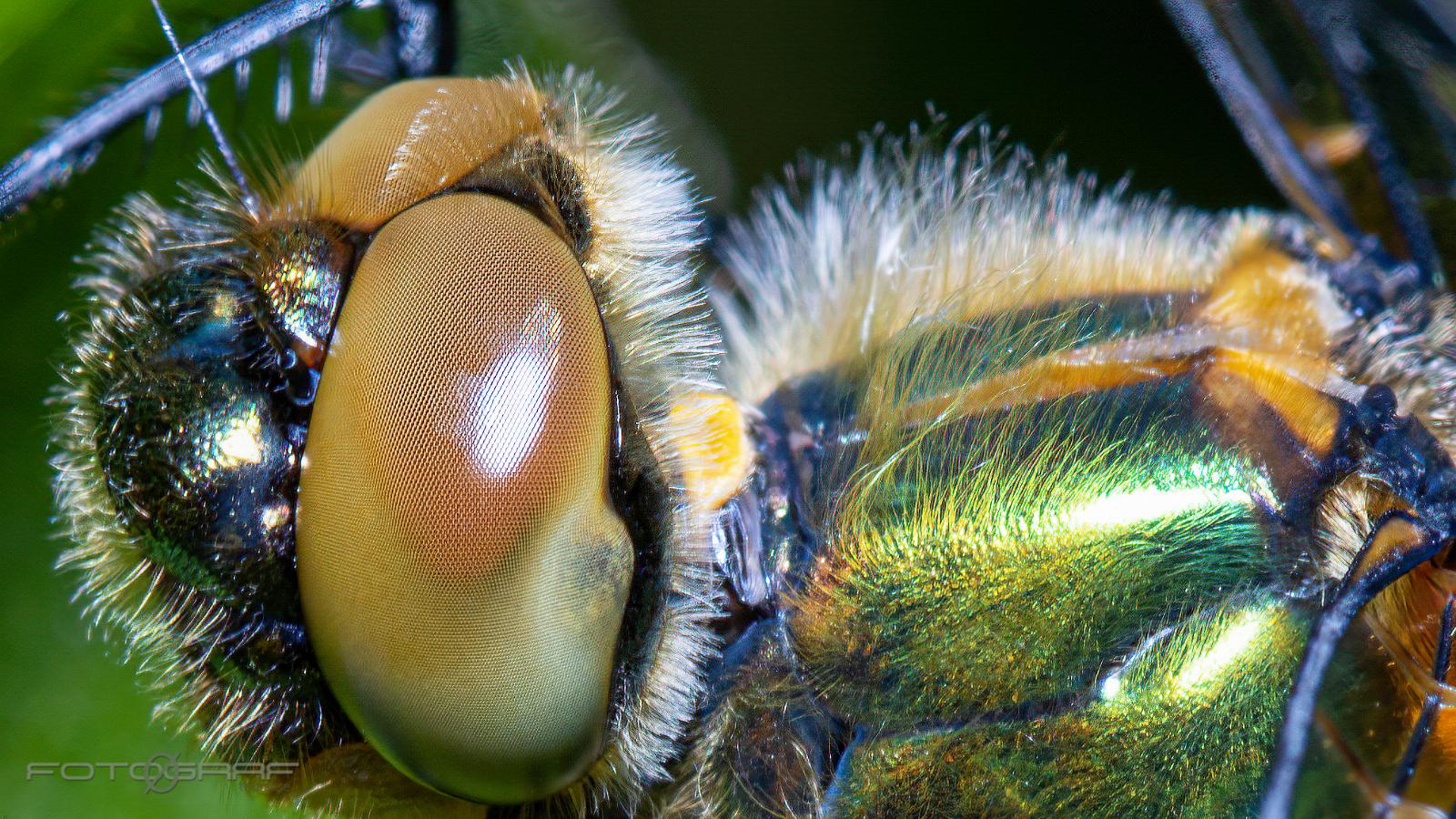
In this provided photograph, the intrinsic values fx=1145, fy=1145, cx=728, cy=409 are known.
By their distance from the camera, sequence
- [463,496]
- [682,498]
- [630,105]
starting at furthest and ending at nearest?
[630,105]
[682,498]
[463,496]

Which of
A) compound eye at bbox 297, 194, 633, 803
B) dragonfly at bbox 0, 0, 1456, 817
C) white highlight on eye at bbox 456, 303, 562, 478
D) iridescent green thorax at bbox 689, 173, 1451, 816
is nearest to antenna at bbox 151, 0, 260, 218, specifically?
dragonfly at bbox 0, 0, 1456, 817

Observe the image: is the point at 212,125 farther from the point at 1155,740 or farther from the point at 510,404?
the point at 1155,740

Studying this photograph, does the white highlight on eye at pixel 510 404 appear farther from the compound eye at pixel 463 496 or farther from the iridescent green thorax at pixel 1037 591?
the iridescent green thorax at pixel 1037 591

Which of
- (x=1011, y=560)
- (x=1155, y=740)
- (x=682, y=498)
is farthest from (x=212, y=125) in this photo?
(x=1155, y=740)

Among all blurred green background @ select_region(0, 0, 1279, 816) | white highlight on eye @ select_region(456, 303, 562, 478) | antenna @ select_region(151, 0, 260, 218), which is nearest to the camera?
white highlight on eye @ select_region(456, 303, 562, 478)

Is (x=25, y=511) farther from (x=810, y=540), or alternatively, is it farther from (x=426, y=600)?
(x=810, y=540)

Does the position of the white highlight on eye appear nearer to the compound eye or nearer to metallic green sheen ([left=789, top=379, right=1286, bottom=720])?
the compound eye

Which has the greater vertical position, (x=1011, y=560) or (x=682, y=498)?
(x=682, y=498)

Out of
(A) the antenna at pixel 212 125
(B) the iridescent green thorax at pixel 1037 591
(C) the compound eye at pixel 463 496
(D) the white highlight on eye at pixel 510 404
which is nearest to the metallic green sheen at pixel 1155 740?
(B) the iridescent green thorax at pixel 1037 591
